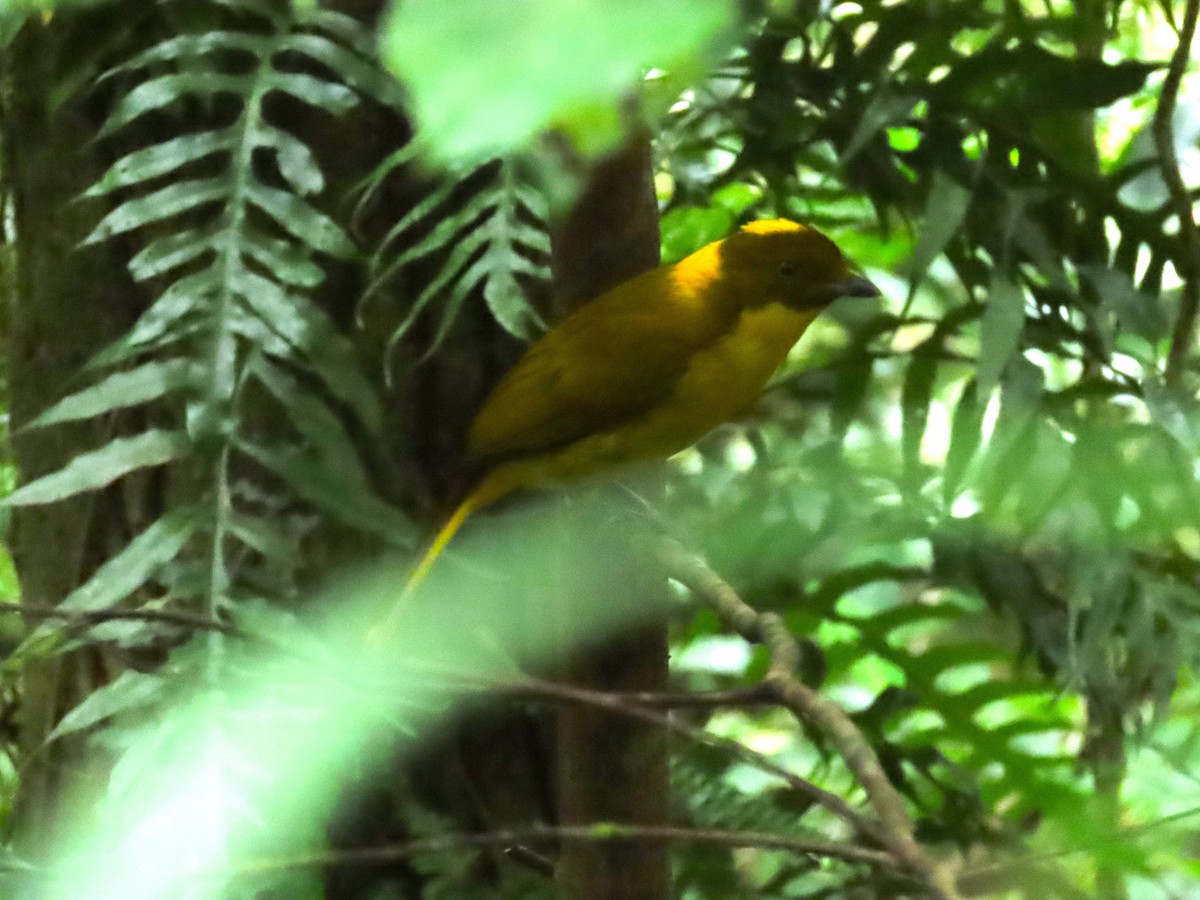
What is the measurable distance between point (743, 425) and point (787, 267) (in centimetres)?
28

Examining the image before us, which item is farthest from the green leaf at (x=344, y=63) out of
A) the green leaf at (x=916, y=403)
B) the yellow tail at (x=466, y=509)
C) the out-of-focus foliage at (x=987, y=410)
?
the green leaf at (x=916, y=403)

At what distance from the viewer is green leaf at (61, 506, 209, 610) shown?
46.3 inches

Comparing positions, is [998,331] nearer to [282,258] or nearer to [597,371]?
[597,371]

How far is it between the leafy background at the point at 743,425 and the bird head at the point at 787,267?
0.07 metres

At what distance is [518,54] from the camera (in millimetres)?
130

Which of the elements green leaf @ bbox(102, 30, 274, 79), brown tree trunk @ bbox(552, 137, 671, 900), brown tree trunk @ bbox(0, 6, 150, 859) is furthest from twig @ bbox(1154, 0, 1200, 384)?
brown tree trunk @ bbox(0, 6, 150, 859)

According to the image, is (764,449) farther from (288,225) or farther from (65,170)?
(65,170)

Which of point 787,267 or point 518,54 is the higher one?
point 787,267

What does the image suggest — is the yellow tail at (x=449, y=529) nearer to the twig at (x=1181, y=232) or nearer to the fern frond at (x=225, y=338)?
the fern frond at (x=225, y=338)

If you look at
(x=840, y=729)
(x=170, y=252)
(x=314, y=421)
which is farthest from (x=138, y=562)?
(x=840, y=729)

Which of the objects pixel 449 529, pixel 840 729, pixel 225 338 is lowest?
pixel 840 729

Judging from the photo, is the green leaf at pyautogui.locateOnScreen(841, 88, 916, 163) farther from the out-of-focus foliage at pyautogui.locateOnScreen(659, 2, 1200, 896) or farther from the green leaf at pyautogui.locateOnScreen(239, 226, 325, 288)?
the green leaf at pyautogui.locateOnScreen(239, 226, 325, 288)

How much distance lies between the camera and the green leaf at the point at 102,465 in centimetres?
117

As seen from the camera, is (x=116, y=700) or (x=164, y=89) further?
(x=164, y=89)
